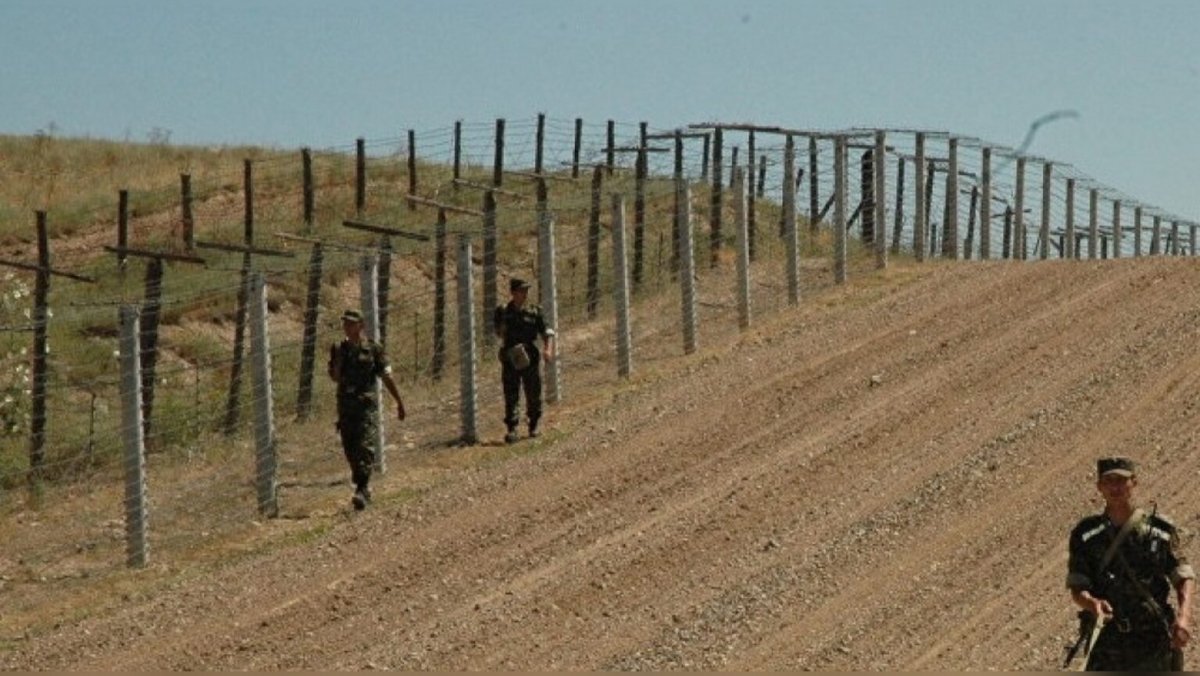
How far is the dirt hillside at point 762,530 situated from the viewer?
1473cm

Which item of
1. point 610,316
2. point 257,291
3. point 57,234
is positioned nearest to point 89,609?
point 257,291

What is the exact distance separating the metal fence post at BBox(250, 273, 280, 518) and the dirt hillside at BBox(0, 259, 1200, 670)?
3.11 feet

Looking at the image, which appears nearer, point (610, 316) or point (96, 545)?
point (96, 545)

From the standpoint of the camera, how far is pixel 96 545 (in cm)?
1933

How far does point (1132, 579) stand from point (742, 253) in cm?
1540

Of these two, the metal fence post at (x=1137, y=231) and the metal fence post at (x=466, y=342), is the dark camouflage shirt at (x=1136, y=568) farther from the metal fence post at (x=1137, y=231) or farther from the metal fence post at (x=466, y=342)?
the metal fence post at (x=1137, y=231)

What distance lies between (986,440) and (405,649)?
630 cm

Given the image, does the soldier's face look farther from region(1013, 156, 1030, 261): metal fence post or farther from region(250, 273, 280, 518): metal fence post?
region(1013, 156, 1030, 261): metal fence post

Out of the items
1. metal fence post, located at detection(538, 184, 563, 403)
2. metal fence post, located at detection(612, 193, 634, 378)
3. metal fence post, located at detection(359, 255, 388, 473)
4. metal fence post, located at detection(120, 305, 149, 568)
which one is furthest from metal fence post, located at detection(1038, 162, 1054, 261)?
metal fence post, located at detection(120, 305, 149, 568)

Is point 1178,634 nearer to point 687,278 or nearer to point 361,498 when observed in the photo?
point 361,498

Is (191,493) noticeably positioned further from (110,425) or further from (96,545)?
(110,425)

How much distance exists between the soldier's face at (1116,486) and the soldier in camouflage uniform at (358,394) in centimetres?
893

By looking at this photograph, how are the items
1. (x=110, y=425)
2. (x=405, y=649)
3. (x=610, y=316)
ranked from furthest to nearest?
(x=610, y=316), (x=110, y=425), (x=405, y=649)

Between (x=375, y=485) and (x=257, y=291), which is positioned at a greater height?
(x=257, y=291)
